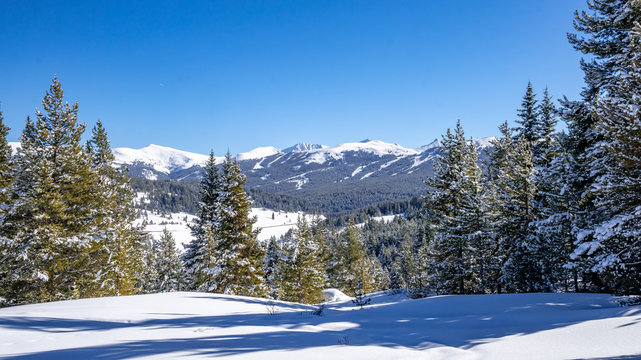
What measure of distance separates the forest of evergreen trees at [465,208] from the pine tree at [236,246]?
8cm

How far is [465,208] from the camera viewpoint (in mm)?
20562

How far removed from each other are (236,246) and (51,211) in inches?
393

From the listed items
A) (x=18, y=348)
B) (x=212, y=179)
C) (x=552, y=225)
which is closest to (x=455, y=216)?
(x=552, y=225)

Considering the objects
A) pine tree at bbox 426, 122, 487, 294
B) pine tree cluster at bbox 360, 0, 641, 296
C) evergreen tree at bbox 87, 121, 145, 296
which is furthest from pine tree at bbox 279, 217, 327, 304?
evergreen tree at bbox 87, 121, 145, 296

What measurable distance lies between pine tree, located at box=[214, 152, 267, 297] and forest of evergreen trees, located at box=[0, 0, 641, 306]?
0.27 ft

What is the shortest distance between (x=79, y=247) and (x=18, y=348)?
14.3 metres

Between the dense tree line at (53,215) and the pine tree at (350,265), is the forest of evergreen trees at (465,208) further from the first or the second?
the pine tree at (350,265)

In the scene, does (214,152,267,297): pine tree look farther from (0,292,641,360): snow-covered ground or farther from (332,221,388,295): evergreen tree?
(332,221,388,295): evergreen tree

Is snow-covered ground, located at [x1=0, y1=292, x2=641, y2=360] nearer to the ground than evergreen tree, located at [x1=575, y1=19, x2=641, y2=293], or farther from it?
nearer to the ground

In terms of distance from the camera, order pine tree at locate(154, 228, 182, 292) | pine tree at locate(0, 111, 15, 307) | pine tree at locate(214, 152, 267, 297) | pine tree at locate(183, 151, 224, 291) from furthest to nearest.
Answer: pine tree at locate(154, 228, 182, 292), pine tree at locate(183, 151, 224, 291), pine tree at locate(214, 152, 267, 297), pine tree at locate(0, 111, 15, 307)

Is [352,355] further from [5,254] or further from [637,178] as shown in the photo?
[5,254]

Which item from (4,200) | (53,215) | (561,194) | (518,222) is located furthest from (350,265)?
(4,200)

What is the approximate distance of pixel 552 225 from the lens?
17.2 meters

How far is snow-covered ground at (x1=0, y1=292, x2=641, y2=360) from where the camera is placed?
4.22 m
